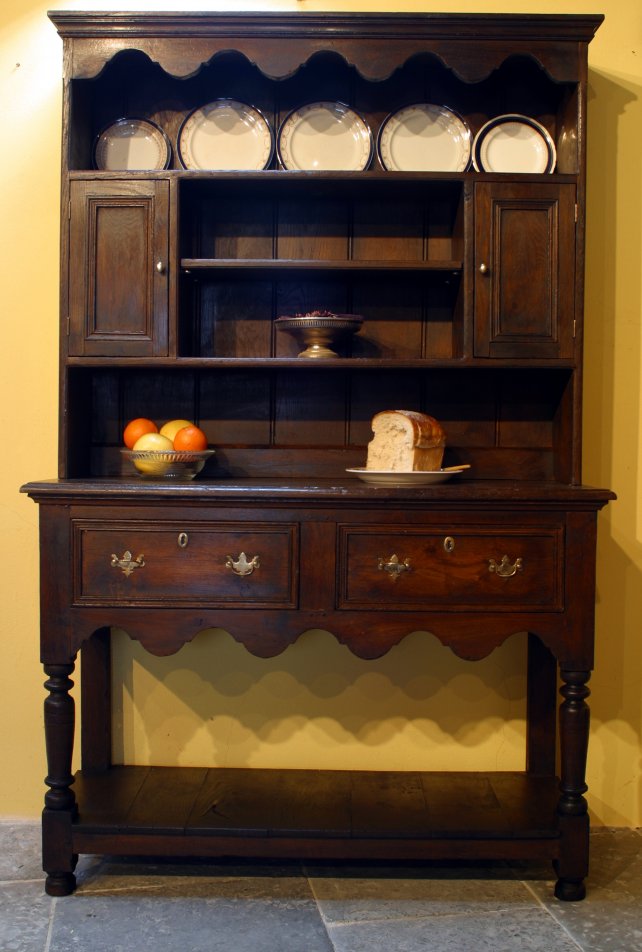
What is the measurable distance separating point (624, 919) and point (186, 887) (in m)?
1.10

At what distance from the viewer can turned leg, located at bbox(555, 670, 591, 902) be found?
2299 millimetres

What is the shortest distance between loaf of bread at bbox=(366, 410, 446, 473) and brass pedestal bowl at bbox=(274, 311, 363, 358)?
25 cm

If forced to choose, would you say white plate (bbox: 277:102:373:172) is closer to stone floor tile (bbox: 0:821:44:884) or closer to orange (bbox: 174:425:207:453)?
orange (bbox: 174:425:207:453)

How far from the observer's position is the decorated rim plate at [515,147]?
2635 mm

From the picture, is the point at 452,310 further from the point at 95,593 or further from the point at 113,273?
the point at 95,593

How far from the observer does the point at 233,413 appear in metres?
2.76

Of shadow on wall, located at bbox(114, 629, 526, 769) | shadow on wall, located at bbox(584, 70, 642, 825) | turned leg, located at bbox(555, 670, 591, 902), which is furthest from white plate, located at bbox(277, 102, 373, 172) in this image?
turned leg, located at bbox(555, 670, 591, 902)

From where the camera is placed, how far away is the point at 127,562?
227 centimetres

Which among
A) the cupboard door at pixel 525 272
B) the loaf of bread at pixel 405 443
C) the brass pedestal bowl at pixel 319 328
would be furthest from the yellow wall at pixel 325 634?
the brass pedestal bowl at pixel 319 328

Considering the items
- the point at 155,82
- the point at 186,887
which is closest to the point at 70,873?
the point at 186,887

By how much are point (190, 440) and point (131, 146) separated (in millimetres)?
911

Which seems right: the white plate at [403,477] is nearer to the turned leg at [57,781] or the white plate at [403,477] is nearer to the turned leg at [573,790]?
the turned leg at [573,790]

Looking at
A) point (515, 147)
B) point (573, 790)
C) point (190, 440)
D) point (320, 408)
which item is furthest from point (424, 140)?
point (573, 790)

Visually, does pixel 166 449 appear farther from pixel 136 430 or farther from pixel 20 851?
pixel 20 851
